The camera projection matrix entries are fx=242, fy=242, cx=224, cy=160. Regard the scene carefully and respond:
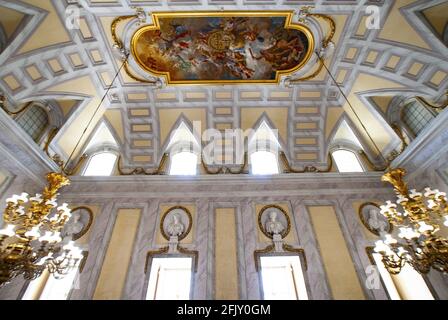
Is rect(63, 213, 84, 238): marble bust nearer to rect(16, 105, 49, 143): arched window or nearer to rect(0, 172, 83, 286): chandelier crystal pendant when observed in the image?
rect(0, 172, 83, 286): chandelier crystal pendant

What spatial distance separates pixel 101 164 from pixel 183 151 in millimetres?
3301

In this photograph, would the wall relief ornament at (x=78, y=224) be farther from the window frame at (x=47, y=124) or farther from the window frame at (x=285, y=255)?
the window frame at (x=285, y=255)

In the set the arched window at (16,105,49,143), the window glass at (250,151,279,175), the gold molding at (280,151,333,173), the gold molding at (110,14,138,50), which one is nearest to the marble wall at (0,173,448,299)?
the gold molding at (280,151,333,173)

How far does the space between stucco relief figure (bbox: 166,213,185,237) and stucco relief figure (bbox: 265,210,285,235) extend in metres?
2.75

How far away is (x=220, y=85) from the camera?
9.12m

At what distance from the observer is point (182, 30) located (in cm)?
779

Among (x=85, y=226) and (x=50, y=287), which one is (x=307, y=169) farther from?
(x=50, y=287)

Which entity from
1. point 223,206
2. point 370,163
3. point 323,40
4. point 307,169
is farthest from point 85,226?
point 370,163

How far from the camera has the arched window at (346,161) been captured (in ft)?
Answer: 31.0

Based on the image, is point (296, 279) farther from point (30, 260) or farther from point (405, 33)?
point (405, 33)

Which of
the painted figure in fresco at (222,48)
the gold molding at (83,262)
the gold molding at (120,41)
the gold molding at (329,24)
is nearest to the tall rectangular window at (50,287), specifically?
the gold molding at (83,262)

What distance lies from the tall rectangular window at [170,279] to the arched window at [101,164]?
4267 millimetres

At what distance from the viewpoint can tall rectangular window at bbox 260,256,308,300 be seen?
6734mm

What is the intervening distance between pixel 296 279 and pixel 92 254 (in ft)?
20.0
